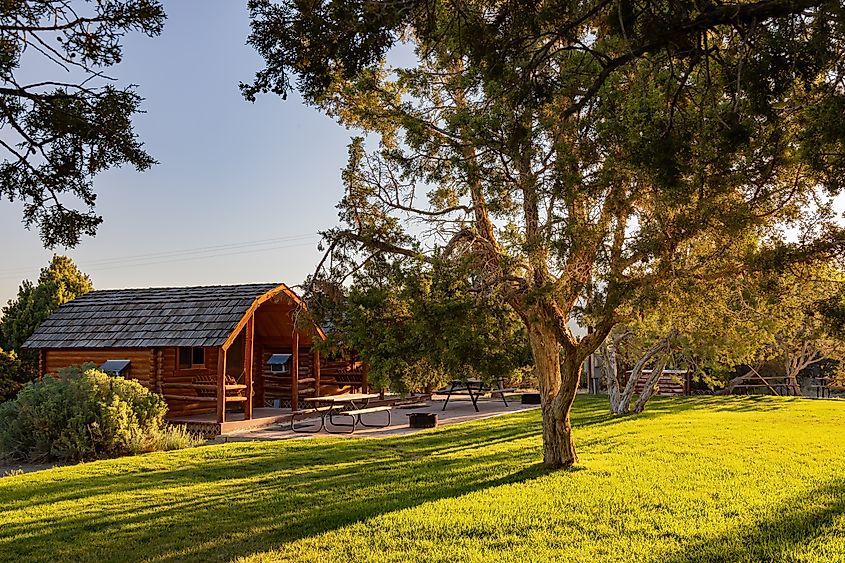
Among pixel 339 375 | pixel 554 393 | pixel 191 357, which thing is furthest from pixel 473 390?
pixel 554 393

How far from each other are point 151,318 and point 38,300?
1434cm

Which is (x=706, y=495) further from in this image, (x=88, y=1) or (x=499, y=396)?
(x=499, y=396)

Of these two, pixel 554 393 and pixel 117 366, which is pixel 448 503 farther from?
pixel 117 366

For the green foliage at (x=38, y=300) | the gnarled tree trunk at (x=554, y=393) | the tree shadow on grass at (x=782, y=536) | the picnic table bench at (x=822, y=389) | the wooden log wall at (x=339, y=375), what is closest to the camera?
the tree shadow on grass at (x=782, y=536)

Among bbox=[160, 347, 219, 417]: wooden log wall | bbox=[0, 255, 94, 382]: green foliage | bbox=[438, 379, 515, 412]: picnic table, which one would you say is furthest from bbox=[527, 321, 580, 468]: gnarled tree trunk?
bbox=[0, 255, 94, 382]: green foliage

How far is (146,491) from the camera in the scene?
32.3 ft

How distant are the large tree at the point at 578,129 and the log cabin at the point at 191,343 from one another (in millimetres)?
8243

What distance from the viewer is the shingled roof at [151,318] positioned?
18.5m

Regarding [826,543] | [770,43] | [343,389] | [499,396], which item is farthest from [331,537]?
[499,396]

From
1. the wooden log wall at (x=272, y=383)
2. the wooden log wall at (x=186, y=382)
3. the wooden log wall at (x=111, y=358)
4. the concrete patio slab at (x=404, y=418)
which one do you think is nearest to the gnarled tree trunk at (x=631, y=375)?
the concrete patio slab at (x=404, y=418)

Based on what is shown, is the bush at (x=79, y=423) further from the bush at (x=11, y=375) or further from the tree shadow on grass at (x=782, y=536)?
the bush at (x=11, y=375)

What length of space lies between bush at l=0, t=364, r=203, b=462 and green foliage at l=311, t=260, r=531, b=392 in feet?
19.2

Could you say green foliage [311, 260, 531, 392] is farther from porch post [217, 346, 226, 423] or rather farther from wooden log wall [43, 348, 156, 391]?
wooden log wall [43, 348, 156, 391]

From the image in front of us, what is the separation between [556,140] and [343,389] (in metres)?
20.0
